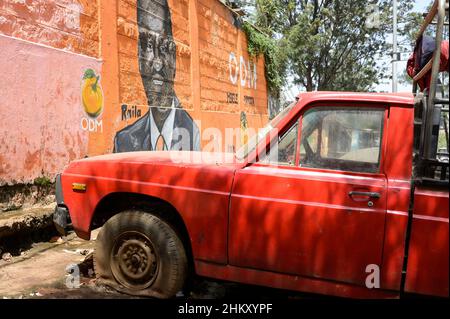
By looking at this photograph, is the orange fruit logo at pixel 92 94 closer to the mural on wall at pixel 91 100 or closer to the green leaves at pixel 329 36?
the mural on wall at pixel 91 100

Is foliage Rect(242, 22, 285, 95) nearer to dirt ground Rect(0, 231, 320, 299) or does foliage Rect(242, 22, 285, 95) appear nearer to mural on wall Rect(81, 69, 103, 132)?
mural on wall Rect(81, 69, 103, 132)

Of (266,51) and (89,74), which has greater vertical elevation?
(266,51)

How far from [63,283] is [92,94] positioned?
3657 millimetres

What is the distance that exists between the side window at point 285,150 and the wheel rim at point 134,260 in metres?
1.15

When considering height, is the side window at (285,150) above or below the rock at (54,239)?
above

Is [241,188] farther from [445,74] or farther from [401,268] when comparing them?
[445,74]

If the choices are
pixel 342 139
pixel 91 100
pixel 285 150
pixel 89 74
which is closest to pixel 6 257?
pixel 91 100

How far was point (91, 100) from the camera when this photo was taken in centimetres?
669

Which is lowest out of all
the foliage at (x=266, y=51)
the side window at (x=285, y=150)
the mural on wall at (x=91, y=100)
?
the side window at (x=285, y=150)

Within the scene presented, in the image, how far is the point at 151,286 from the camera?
3320 mm

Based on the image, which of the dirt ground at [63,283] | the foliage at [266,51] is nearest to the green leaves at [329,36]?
the foliage at [266,51]

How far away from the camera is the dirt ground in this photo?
3.57 m

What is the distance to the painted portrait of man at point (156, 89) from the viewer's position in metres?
8.11

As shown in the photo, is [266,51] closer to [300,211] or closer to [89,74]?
[89,74]
